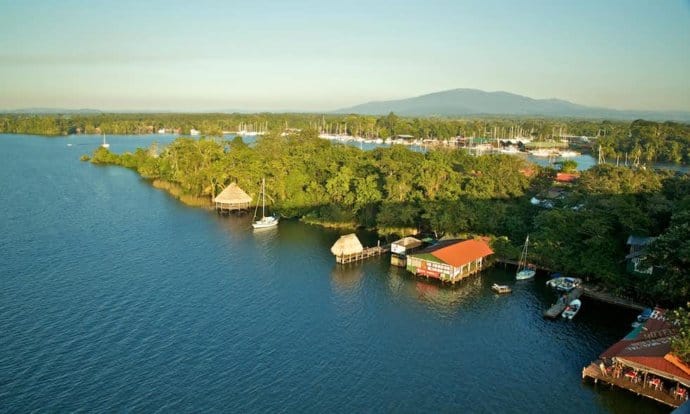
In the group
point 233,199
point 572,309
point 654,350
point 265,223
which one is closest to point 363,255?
point 265,223

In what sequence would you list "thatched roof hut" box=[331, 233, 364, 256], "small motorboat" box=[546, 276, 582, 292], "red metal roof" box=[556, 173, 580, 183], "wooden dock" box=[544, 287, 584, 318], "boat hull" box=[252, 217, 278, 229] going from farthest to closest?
"red metal roof" box=[556, 173, 580, 183] < "boat hull" box=[252, 217, 278, 229] < "thatched roof hut" box=[331, 233, 364, 256] < "small motorboat" box=[546, 276, 582, 292] < "wooden dock" box=[544, 287, 584, 318]

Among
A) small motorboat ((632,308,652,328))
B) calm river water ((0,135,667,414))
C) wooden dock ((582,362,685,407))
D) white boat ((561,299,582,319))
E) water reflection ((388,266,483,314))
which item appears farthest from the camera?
water reflection ((388,266,483,314))

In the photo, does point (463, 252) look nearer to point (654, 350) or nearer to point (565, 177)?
point (654, 350)

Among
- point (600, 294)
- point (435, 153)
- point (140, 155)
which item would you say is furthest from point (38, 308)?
point (140, 155)

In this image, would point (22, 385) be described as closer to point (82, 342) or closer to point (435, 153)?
point (82, 342)

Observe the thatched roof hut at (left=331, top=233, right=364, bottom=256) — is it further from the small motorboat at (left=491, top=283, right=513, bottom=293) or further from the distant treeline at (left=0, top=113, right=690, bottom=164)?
the distant treeline at (left=0, top=113, right=690, bottom=164)

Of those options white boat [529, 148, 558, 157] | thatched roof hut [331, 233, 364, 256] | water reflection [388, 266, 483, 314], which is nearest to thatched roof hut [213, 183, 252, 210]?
thatched roof hut [331, 233, 364, 256]
